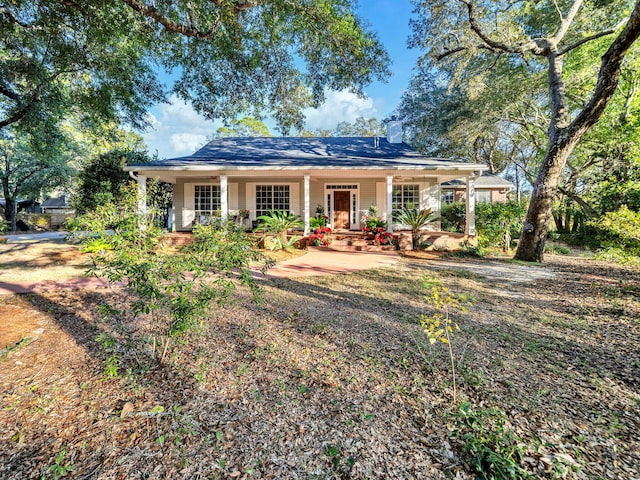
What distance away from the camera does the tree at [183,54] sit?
16.6 ft

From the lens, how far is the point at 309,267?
714 centimetres

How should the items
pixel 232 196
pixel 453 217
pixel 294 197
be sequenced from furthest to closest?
1. pixel 453 217
2. pixel 294 197
3. pixel 232 196

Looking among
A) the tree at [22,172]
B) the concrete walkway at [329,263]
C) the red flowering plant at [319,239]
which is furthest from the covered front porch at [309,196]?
the tree at [22,172]

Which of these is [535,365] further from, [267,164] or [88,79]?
[88,79]

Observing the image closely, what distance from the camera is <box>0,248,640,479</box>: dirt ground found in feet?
5.32

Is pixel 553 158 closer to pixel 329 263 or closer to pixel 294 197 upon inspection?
pixel 329 263

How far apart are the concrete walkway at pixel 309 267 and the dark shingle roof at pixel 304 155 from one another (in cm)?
329

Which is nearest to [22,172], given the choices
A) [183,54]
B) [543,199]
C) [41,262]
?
[41,262]

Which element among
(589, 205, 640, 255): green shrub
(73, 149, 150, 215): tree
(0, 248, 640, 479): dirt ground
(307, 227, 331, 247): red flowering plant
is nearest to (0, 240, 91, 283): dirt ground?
(0, 248, 640, 479): dirt ground

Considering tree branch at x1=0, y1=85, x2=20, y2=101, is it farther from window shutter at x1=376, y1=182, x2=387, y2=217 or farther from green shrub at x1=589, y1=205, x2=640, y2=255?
green shrub at x1=589, y1=205, x2=640, y2=255

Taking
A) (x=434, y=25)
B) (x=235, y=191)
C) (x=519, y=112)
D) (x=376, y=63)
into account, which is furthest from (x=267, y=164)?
(x=519, y=112)

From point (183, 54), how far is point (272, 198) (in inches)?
272

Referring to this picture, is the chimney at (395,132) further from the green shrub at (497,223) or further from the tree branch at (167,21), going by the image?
the tree branch at (167,21)

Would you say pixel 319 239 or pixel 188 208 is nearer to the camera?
pixel 319 239
